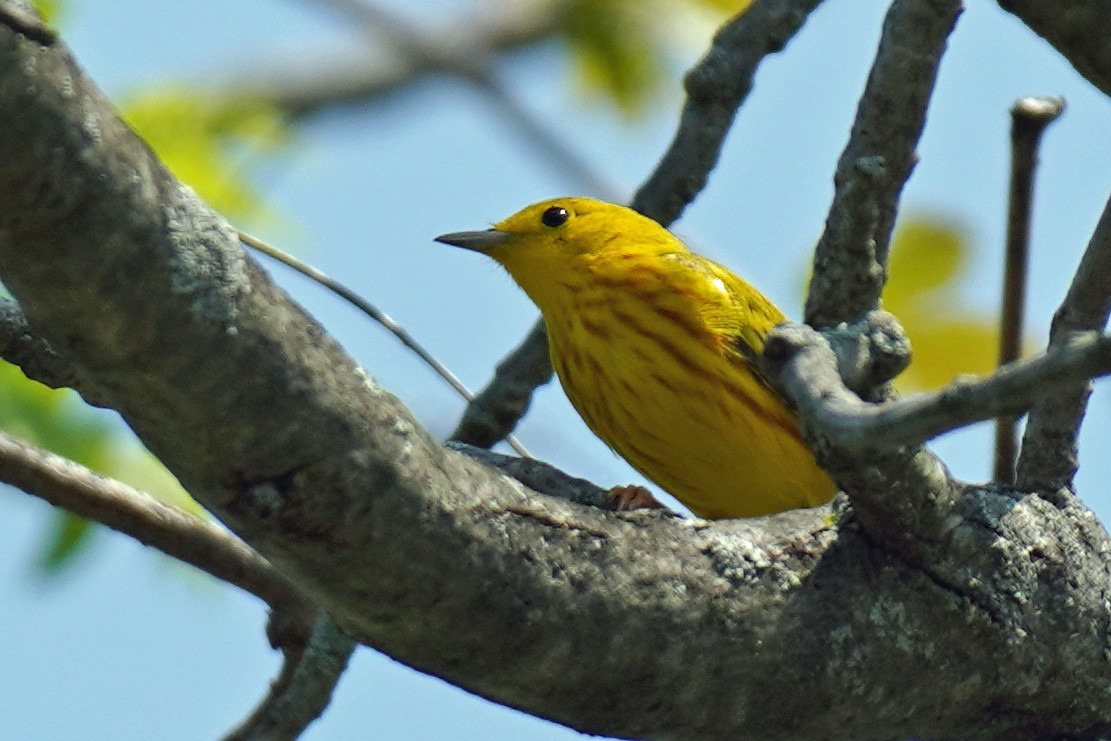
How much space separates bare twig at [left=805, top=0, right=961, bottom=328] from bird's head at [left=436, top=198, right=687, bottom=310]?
2.00m

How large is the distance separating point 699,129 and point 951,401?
114 inches

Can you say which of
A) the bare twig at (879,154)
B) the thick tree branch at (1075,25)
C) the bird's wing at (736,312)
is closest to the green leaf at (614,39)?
the bird's wing at (736,312)

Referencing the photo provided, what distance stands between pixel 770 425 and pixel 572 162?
1.94 m

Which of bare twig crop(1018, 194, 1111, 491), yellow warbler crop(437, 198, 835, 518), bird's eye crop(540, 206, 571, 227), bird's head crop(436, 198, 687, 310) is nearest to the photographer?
bare twig crop(1018, 194, 1111, 491)

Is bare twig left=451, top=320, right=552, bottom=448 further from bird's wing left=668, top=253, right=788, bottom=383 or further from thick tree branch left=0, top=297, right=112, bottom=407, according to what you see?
thick tree branch left=0, top=297, right=112, bottom=407

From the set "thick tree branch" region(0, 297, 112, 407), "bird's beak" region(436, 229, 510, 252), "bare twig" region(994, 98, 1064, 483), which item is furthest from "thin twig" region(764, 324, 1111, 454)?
"bird's beak" region(436, 229, 510, 252)

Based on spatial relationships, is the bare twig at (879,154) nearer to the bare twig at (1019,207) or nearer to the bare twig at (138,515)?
the bare twig at (1019,207)

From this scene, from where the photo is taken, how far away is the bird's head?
5902mm

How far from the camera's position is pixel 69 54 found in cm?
203

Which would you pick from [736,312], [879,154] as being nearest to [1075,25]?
[879,154]

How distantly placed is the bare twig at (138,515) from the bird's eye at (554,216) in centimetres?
276

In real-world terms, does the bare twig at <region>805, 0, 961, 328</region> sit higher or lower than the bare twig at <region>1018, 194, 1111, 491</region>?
higher

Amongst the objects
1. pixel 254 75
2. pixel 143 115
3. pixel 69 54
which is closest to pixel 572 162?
pixel 69 54

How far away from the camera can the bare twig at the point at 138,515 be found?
350 centimetres
